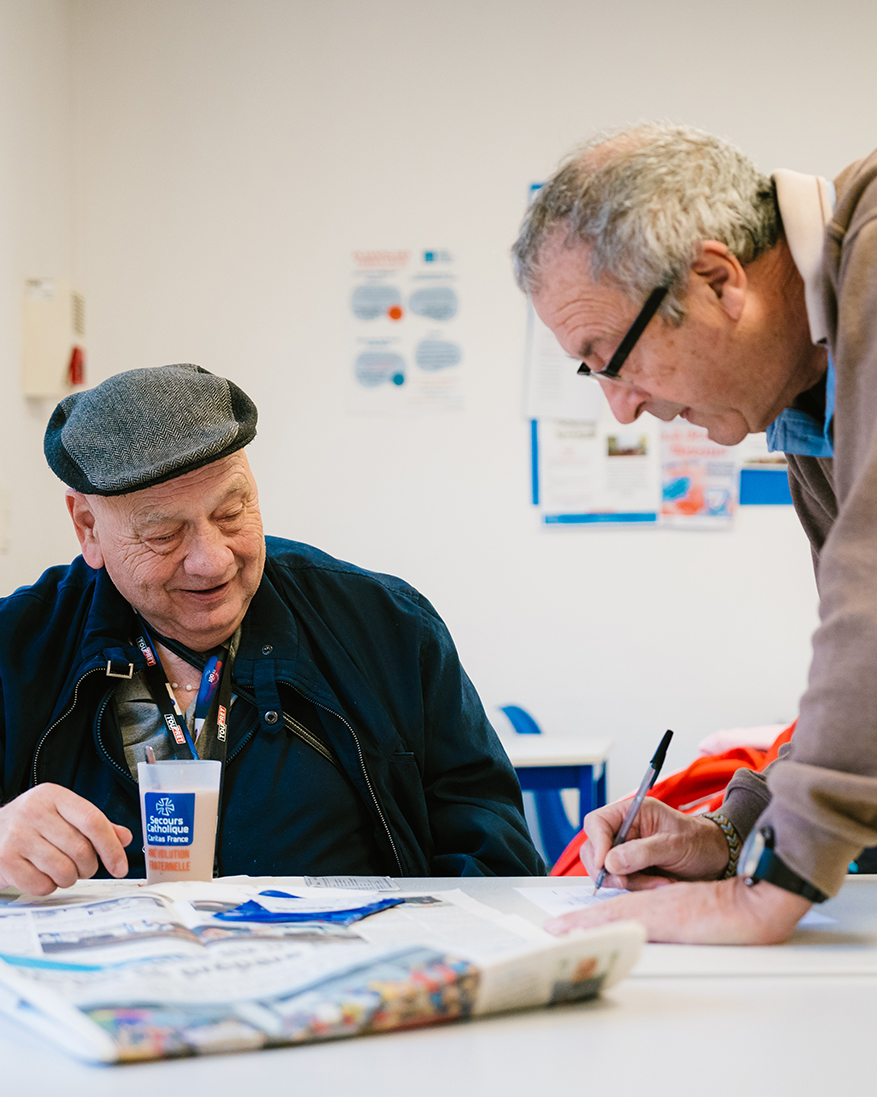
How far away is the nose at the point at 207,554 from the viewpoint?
1.47m

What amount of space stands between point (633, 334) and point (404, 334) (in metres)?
2.46

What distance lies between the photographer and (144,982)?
0.67 meters

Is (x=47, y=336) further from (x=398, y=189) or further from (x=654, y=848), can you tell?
(x=654, y=848)

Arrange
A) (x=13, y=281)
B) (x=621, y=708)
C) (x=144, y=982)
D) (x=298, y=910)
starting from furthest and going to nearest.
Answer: (x=621, y=708) < (x=13, y=281) < (x=298, y=910) < (x=144, y=982)

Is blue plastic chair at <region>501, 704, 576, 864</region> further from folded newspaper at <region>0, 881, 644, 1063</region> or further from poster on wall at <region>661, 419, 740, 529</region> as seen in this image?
folded newspaper at <region>0, 881, 644, 1063</region>

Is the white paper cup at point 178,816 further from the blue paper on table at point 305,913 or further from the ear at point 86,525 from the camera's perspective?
the ear at point 86,525

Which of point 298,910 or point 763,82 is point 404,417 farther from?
point 298,910

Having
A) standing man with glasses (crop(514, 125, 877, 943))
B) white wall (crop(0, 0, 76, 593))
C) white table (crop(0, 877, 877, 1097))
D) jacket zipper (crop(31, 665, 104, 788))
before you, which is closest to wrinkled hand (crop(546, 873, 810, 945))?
standing man with glasses (crop(514, 125, 877, 943))

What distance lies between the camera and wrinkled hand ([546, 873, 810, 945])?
0.91 meters

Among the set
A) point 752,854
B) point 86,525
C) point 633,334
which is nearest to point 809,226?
point 633,334

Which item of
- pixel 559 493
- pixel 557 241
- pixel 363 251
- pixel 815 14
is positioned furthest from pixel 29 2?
pixel 557 241

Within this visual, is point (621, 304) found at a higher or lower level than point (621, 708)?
higher

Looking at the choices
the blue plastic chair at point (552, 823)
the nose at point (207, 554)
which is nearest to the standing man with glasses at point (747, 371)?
the nose at point (207, 554)

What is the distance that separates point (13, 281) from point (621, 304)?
2341 mm
